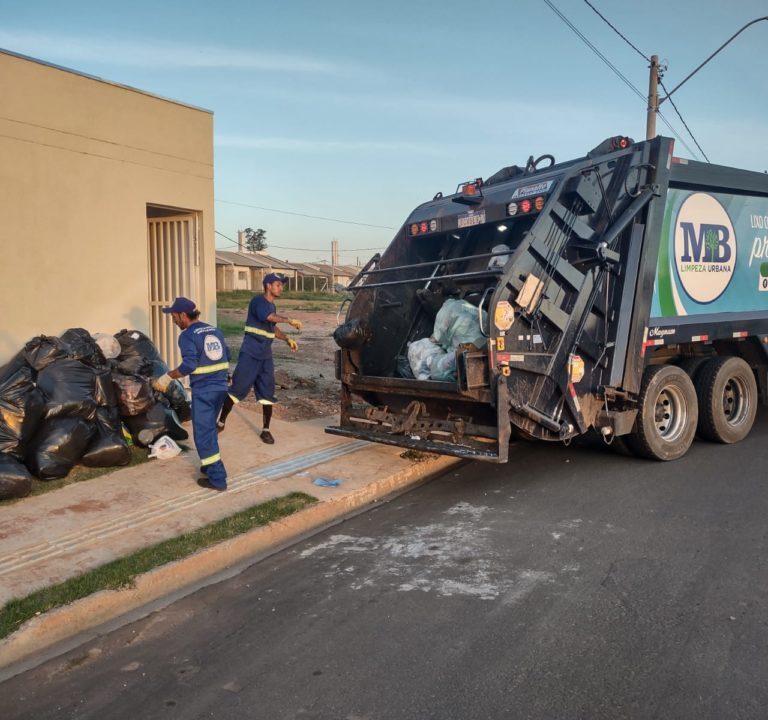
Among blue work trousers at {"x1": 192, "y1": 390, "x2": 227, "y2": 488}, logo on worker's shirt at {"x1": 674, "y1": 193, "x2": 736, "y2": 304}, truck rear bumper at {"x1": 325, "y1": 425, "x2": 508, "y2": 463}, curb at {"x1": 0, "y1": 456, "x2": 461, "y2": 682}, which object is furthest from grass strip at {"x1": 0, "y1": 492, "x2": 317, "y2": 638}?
logo on worker's shirt at {"x1": 674, "y1": 193, "x2": 736, "y2": 304}

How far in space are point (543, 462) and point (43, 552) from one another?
14.4 feet

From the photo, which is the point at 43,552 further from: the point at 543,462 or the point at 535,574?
the point at 543,462

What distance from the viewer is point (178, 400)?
23.1 ft

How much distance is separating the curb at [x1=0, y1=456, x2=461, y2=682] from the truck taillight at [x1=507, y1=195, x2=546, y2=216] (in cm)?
264

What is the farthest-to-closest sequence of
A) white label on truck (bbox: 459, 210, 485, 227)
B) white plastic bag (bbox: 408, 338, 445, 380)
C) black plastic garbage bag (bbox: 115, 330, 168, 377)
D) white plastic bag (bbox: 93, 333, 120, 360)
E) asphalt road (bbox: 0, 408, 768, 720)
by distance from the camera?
1. black plastic garbage bag (bbox: 115, 330, 168, 377)
2. white plastic bag (bbox: 93, 333, 120, 360)
3. white label on truck (bbox: 459, 210, 485, 227)
4. white plastic bag (bbox: 408, 338, 445, 380)
5. asphalt road (bbox: 0, 408, 768, 720)

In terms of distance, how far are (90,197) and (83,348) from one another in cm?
179

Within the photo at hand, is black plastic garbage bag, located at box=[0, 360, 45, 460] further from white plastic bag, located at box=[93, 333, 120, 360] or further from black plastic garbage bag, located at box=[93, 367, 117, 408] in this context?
white plastic bag, located at box=[93, 333, 120, 360]

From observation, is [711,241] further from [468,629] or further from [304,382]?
[304,382]

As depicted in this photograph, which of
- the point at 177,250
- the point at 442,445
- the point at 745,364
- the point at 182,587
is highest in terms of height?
the point at 177,250

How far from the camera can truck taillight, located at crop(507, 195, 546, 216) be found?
596cm

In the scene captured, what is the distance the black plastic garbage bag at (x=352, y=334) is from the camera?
665 cm

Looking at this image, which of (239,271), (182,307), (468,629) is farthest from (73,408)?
(239,271)

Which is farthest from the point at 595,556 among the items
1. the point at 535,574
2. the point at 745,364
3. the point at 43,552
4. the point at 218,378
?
the point at 745,364

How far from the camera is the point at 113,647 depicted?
11.4ft
